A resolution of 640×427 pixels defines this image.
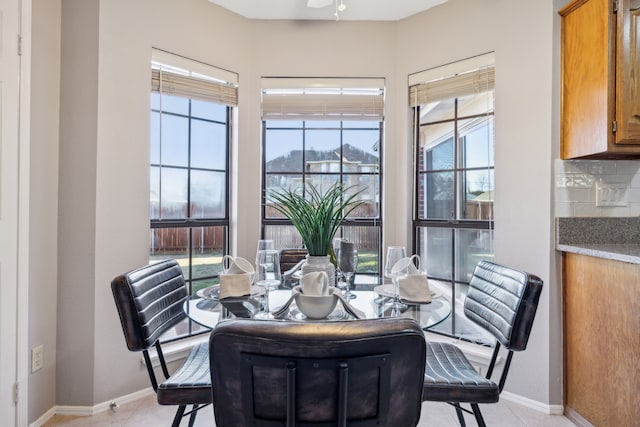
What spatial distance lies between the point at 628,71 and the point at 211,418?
2827 millimetres

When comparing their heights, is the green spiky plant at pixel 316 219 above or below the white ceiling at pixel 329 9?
below

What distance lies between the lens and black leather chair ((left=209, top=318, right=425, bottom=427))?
764mm

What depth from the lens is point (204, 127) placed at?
2613mm

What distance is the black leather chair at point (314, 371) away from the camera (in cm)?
76

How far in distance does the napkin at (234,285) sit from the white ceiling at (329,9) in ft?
6.48

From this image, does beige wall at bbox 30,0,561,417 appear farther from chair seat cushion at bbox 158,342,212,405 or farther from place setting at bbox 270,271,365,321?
place setting at bbox 270,271,365,321

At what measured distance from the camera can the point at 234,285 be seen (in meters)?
1.51

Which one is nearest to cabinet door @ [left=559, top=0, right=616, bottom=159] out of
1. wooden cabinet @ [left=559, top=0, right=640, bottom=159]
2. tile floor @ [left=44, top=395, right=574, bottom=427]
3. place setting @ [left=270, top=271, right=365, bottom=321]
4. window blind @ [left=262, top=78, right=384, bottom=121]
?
wooden cabinet @ [left=559, top=0, right=640, bottom=159]

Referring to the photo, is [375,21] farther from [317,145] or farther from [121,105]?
[121,105]

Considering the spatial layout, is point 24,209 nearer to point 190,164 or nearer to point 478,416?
point 190,164

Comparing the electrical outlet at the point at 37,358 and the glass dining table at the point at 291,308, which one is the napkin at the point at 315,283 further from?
the electrical outlet at the point at 37,358

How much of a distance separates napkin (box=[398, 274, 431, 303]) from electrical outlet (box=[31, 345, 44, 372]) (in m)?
1.94

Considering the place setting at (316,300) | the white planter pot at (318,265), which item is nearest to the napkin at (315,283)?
the place setting at (316,300)

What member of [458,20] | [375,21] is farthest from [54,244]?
[458,20]
